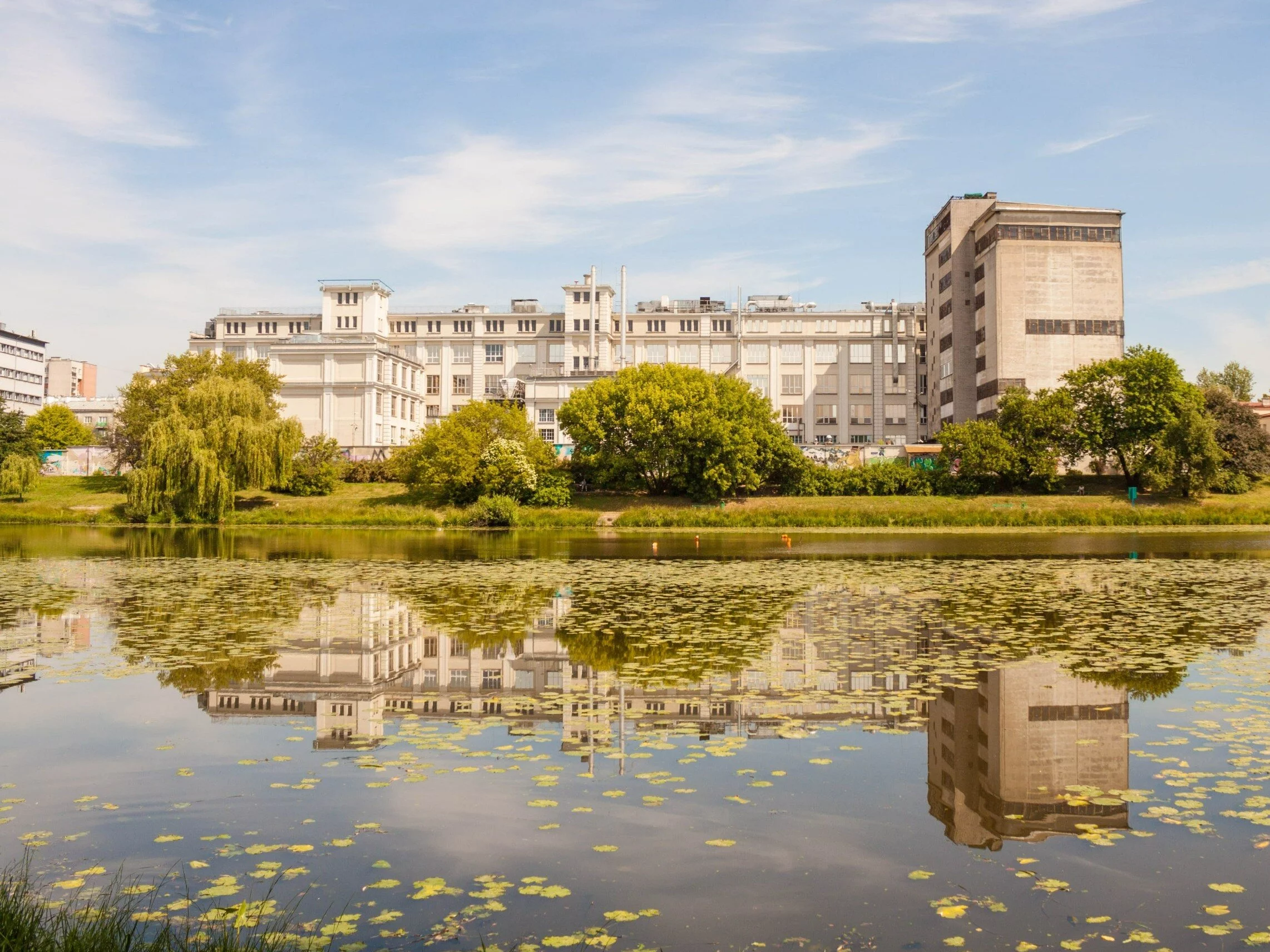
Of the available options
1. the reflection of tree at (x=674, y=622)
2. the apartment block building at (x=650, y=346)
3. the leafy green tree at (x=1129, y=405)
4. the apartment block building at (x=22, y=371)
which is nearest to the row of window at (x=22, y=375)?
the apartment block building at (x=22, y=371)

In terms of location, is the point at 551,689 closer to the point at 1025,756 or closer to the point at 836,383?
the point at 1025,756

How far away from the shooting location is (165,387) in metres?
89.4

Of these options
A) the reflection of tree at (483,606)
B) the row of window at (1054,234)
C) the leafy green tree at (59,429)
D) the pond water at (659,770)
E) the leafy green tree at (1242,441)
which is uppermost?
the row of window at (1054,234)

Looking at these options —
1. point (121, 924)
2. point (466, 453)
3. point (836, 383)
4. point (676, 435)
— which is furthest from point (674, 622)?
point (836, 383)

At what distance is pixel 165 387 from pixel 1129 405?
82014 millimetres

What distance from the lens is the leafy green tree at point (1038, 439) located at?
3029 inches

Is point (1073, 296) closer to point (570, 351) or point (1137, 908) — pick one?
point (570, 351)

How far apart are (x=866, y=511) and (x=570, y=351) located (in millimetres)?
63253

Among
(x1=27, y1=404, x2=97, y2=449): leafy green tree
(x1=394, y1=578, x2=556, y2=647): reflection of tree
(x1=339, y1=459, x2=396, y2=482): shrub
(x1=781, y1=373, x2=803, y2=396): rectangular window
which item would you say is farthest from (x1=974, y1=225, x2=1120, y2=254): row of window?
(x1=27, y1=404, x2=97, y2=449): leafy green tree

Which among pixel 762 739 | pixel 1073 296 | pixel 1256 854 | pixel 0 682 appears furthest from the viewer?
pixel 1073 296

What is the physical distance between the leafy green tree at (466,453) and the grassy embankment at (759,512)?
7.68 feet

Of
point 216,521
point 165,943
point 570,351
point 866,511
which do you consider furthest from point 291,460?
point 165,943

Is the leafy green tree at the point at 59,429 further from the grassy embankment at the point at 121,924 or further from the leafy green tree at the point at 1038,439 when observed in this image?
the grassy embankment at the point at 121,924

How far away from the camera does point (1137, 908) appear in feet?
24.2
